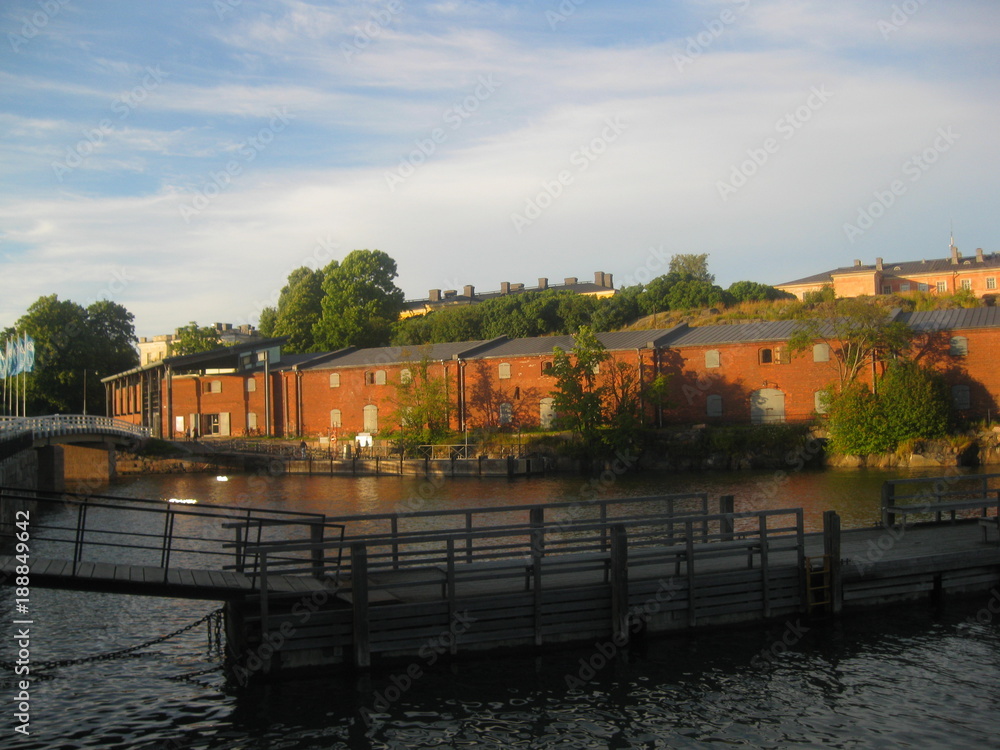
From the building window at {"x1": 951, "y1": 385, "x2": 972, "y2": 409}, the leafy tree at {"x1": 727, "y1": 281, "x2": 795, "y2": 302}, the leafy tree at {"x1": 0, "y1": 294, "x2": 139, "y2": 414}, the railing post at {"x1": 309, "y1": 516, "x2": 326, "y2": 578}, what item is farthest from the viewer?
the leafy tree at {"x1": 727, "y1": 281, "x2": 795, "y2": 302}

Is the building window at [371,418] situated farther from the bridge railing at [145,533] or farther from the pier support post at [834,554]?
the pier support post at [834,554]

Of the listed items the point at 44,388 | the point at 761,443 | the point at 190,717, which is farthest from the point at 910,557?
the point at 44,388

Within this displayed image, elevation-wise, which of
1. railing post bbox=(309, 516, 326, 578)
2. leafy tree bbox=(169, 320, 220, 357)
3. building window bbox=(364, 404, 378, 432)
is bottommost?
railing post bbox=(309, 516, 326, 578)

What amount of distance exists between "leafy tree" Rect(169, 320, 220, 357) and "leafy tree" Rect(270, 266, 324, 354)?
7022 millimetres

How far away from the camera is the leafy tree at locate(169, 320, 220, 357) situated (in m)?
96.7

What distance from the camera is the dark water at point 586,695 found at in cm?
1116

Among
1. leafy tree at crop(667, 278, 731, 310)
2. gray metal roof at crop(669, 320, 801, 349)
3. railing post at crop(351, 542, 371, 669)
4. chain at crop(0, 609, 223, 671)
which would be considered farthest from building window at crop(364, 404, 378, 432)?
railing post at crop(351, 542, 371, 669)

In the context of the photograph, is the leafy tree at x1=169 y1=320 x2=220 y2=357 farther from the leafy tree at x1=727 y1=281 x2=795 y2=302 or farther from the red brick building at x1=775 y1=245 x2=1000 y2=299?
the red brick building at x1=775 y1=245 x2=1000 y2=299

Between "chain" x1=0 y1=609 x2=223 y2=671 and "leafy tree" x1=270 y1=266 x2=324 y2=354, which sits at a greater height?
"leafy tree" x1=270 y1=266 x2=324 y2=354

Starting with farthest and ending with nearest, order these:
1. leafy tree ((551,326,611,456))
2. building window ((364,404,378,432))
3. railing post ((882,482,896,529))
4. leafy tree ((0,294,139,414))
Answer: leafy tree ((0,294,139,414)) → building window ((364,404,378,432)) → leafy tree ((551,326,611,456)) → railing post ((882,482,896,529))

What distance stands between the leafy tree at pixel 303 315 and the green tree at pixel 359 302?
1313mm

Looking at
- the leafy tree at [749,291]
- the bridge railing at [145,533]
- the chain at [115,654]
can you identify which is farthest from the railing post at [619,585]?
the leafy tree at [749,291]

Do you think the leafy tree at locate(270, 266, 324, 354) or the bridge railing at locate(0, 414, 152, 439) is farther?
the leafy tree at locate(270, 266, 324, 354)

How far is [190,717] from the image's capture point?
11.9m
